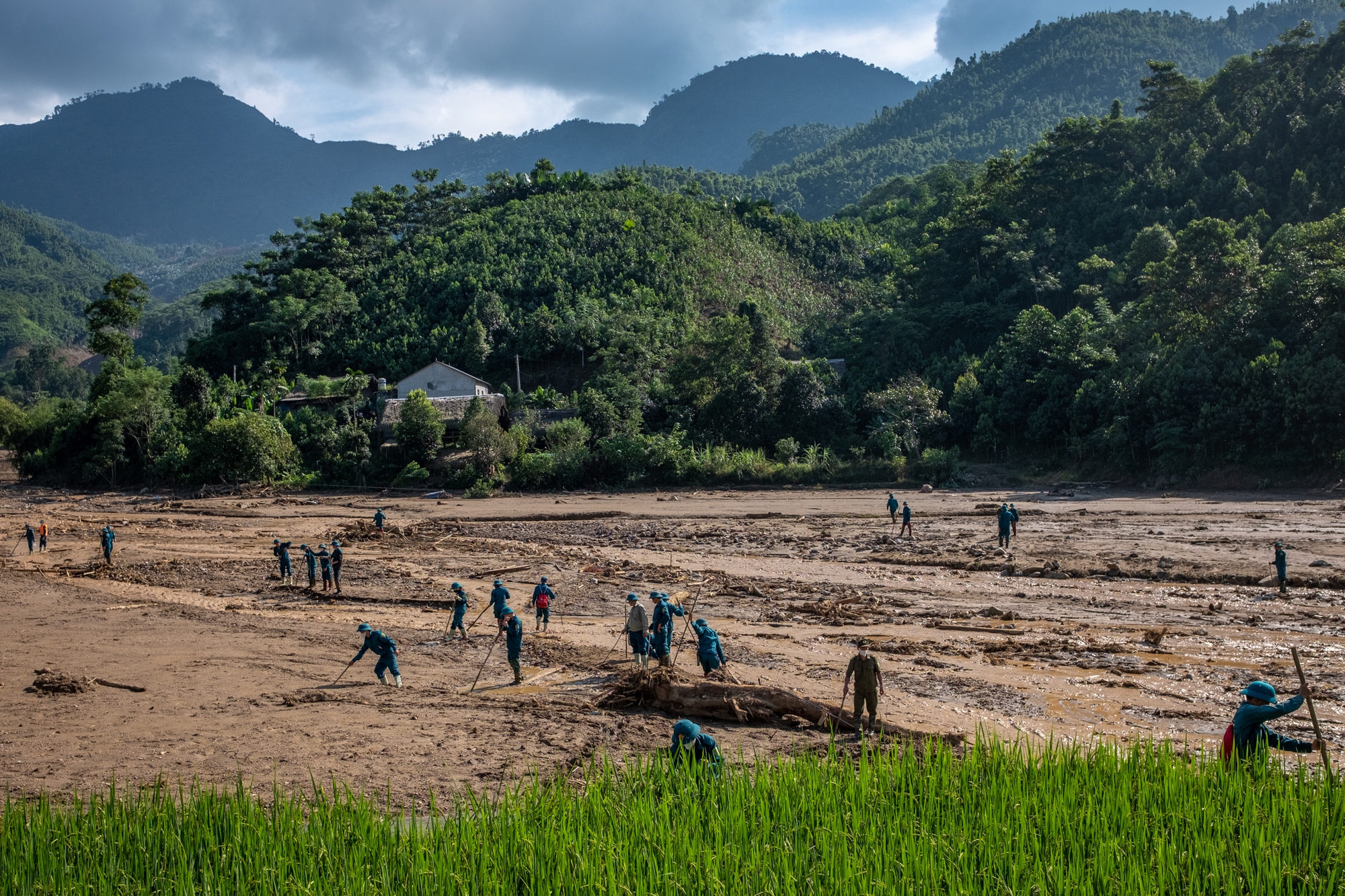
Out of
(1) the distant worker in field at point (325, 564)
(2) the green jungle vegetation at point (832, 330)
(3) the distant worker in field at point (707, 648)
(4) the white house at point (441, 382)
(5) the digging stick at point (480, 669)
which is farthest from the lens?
(4) the white house at point (441, 382)

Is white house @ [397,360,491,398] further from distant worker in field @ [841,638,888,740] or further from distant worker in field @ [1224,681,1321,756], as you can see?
distant worker in field @ [1224,681,1321,756]

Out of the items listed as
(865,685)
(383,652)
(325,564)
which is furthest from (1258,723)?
(325,564)

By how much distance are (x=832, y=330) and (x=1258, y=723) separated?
54.8 m

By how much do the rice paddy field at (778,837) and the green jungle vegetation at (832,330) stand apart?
100 ft

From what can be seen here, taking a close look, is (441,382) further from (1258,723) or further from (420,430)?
(1258,723)

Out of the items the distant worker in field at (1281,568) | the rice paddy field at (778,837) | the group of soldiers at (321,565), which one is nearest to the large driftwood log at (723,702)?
the rice paddy field at (778,837)

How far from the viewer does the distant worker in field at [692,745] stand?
8.02 metres

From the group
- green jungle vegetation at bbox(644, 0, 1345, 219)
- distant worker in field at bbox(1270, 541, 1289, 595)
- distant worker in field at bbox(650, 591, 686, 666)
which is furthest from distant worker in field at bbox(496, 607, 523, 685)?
green jungle vegetation at bbox(644, 0, 1345, 219)

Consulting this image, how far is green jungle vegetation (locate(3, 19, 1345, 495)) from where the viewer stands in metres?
35.4

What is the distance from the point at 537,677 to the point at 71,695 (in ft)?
21.7

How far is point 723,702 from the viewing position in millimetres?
11250

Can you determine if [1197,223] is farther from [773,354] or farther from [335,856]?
[335,856]

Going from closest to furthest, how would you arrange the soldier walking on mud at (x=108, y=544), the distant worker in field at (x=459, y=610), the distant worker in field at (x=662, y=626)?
the distant worker in field at (x=662, y=626)
the distant worker in field at (x=459, y=610)
the soldier walking on mud at (x=108, y=544)

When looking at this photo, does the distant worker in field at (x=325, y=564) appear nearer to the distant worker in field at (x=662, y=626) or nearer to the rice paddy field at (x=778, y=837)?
the distant worker in field at (x=662, y=626)
